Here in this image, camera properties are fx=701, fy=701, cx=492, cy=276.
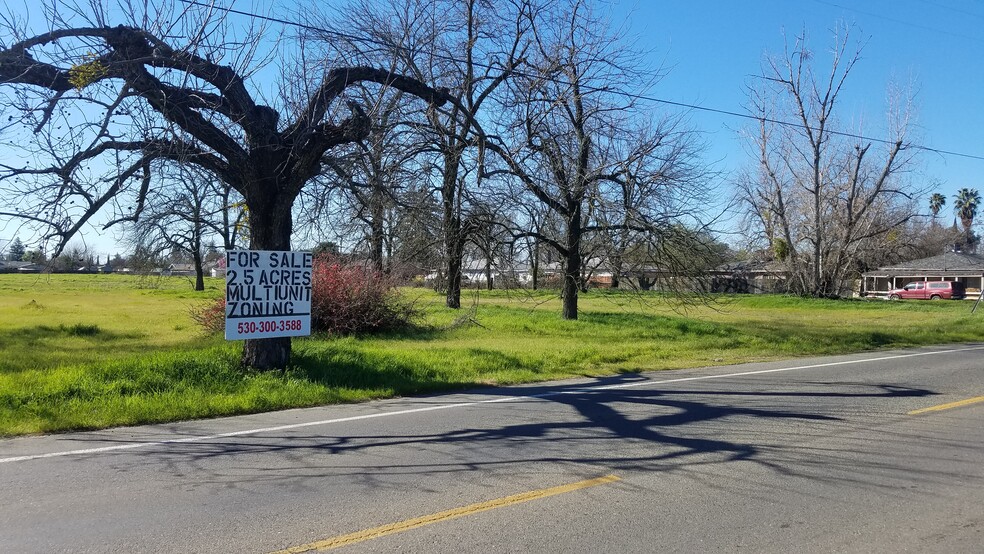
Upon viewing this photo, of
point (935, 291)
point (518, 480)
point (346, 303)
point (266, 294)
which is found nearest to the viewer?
point (518, 480)

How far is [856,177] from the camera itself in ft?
143

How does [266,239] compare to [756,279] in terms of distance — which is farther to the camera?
[756,279]

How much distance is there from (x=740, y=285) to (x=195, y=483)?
211 feet

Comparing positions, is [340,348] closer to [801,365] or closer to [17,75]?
[17,75]

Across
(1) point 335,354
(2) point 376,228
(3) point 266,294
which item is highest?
(2) point 376,228

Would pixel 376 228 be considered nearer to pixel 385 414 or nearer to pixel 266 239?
pixel 266 239

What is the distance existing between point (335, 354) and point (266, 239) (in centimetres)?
267

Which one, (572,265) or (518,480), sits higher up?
(572,265)

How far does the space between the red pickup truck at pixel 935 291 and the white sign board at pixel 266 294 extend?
52043 millimetres

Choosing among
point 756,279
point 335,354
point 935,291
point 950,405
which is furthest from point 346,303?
point 756,279

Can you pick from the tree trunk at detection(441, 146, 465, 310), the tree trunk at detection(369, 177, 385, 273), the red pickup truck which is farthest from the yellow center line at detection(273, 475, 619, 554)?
the red pickup truck

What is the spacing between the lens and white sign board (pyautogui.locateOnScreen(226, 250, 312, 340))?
10039 millimetres

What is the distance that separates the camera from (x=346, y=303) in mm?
18438

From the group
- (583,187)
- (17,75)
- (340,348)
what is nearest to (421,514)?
(17,75)
